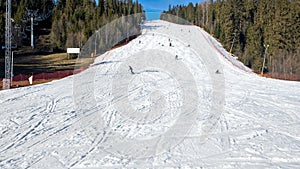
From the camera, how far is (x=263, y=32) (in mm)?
46500

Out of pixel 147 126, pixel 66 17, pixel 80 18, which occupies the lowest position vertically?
pixel 147 126

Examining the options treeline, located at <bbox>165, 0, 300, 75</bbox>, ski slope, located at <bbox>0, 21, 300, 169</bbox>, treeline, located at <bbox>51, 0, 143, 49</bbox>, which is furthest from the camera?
treeline, located at <bbox>51, 0, 143, 49</bbox>

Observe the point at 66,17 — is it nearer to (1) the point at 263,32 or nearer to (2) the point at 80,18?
(2) the point at 80,18

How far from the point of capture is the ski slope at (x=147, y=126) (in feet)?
19.1

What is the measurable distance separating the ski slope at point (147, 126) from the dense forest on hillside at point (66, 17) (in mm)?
28820

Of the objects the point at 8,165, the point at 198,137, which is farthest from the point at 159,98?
the point at 8,165

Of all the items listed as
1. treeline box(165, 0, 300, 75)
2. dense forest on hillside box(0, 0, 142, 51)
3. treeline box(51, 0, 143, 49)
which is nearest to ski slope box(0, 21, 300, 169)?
treeline box(165, 0, 300, 75)

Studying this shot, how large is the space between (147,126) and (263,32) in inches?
1747

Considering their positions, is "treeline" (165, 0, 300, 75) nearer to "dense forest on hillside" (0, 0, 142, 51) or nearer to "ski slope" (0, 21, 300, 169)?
"dense forest on hillside" (0, 0, 142, 51)

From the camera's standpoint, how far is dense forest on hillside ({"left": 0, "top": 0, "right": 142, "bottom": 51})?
138ft

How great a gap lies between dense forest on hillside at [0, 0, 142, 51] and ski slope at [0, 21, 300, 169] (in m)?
28.8

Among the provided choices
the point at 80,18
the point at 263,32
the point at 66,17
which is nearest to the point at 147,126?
the point at 80,18

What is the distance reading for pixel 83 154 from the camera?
5.98m

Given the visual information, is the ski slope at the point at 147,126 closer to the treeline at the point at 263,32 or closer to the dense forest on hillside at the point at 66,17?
the treeline at the point at 263,32
